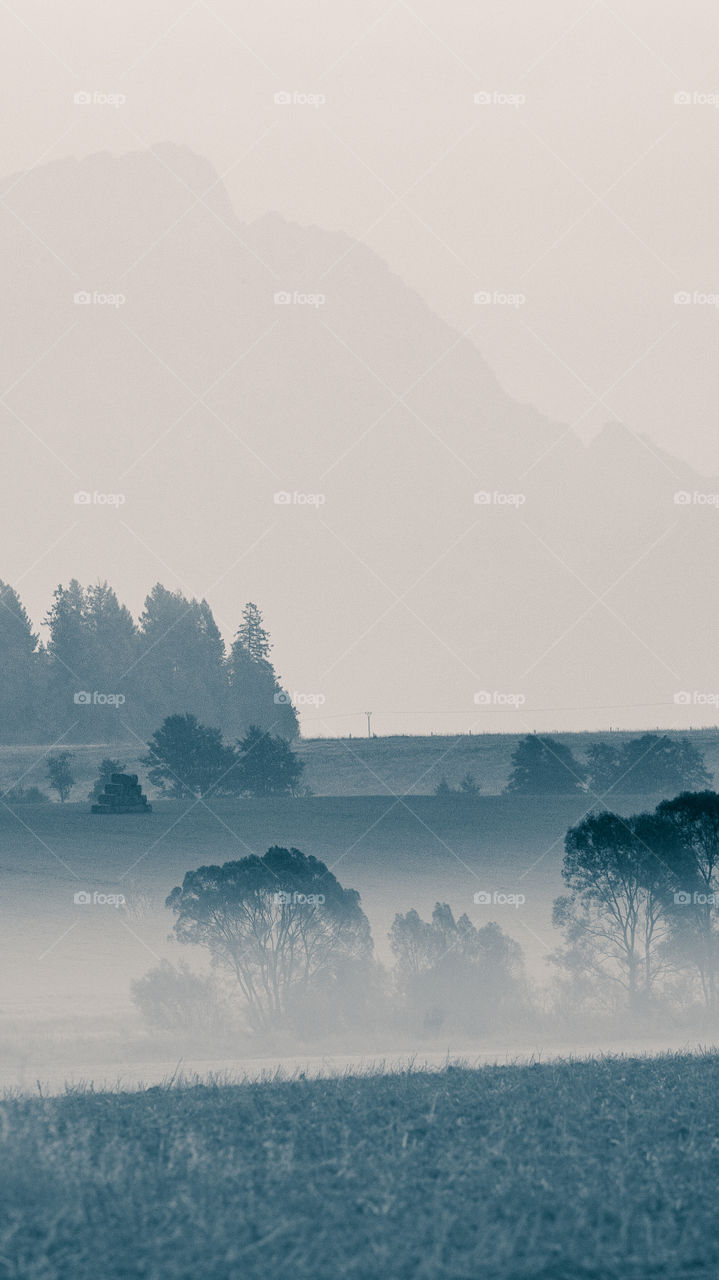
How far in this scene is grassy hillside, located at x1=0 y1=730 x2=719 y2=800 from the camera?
116 meters

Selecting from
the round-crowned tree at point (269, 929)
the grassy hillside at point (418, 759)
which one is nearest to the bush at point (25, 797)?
the grassy hillside at point (418, 759)

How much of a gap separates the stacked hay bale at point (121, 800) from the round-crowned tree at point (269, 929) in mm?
35692

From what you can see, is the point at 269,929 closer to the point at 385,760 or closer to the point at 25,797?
the point at 25,797

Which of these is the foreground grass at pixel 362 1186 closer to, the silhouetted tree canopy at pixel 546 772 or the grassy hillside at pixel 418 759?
the silhouetted tree canopy at pixel 546 772

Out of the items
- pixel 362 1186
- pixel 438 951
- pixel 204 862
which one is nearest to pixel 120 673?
pixel 204 862

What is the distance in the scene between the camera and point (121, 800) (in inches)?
3637

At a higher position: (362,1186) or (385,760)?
(385,760)

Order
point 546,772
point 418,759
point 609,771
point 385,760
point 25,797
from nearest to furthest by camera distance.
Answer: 1. point 609,771
2. point 546,772
3. point 25,797
4. point 418,759
5. point 385,760

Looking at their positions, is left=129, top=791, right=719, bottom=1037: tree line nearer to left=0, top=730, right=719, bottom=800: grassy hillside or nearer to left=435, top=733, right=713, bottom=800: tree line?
left=435, top=733, right=713, bottom=800: tree line

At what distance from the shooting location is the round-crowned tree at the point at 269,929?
53.0 metres

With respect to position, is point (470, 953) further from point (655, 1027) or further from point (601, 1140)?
point (601, 1140)

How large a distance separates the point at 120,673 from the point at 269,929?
10364cm

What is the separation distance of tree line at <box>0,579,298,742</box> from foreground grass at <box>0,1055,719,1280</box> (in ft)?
390

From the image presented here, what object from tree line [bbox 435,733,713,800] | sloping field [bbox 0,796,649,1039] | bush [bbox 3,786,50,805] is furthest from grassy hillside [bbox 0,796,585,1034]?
bush [bbox 3,786,50,805]
